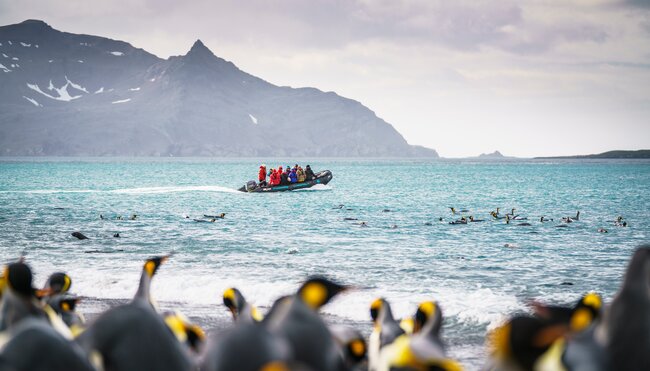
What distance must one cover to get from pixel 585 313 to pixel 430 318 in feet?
3.75

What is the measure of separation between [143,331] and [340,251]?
17.7 metres

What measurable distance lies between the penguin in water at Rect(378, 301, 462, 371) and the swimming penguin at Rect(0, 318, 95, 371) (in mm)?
1802

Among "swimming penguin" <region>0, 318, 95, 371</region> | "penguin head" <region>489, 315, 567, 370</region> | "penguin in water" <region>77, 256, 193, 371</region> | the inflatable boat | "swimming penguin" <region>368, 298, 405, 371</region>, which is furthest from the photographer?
the inflatable boat

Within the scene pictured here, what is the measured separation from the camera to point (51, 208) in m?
37.9

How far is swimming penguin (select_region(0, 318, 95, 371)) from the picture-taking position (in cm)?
377

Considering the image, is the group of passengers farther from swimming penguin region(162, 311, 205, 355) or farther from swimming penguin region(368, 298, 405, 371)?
swimming penguin region(162, 311, 205, 355)

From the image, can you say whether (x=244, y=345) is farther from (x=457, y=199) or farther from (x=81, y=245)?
(x=457, y=199)

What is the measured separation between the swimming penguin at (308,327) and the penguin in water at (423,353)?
366mm

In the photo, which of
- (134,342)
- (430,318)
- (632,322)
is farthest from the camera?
(430,318)

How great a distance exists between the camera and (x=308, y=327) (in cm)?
432

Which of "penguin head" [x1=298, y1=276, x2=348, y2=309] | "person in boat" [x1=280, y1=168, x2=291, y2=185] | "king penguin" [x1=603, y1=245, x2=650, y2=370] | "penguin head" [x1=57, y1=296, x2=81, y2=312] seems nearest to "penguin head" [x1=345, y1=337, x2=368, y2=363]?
"penguin head" [x1=298, y1=276, x2=348, y2=309]

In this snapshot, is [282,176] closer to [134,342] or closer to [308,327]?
[308,327]

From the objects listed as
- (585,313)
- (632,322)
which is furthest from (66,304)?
(632,322)

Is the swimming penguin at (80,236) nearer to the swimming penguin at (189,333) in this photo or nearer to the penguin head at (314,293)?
the swimming penguin at (189,333)
